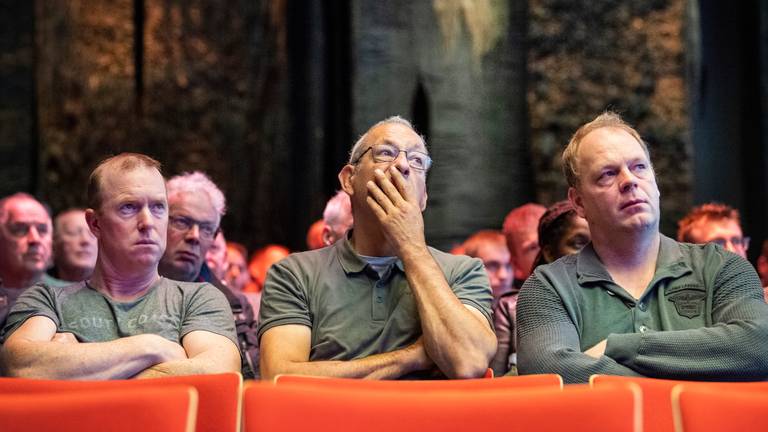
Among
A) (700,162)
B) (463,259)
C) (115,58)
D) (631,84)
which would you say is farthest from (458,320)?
(115,58)

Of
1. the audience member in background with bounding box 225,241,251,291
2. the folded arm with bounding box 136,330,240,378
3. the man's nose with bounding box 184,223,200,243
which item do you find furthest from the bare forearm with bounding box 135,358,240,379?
the audience member in background with bounding box 225,241,251,291

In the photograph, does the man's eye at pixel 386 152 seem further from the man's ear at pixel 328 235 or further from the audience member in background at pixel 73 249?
the audience member in background at pixel 73 249

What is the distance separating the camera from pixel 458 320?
2.18m

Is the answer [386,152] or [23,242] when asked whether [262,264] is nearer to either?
[23,242]

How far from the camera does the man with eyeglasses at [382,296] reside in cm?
218

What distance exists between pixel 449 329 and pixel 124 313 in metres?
0.75

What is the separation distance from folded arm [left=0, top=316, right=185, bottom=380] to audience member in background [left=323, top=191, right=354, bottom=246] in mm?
1374

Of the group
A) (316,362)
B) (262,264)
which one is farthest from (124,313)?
(262,264)

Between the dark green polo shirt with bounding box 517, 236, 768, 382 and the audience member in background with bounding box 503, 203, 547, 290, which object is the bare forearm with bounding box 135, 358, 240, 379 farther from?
the audience member in background with bounding box 503, 203, 547, 290

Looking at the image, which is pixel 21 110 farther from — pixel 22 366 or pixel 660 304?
pixel 660 304

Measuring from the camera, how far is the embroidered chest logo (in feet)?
7.23

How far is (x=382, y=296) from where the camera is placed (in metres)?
2.35

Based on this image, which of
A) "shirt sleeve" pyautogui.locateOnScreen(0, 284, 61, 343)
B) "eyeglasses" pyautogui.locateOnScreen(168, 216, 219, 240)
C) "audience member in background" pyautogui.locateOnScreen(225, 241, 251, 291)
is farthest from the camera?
"audience member in background" pyautogui.locateOnScreen(225, 241, 251, 291)

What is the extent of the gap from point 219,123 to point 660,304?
4.79 m
